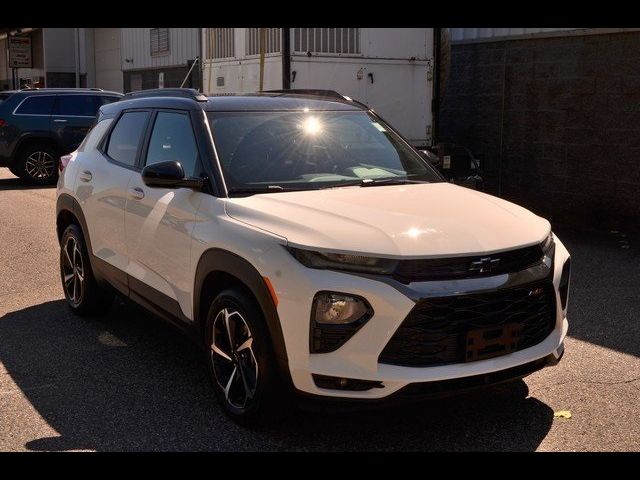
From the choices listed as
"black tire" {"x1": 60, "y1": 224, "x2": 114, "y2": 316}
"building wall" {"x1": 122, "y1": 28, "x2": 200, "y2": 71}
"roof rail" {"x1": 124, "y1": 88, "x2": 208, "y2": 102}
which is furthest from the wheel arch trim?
"building wall" {"x1": 122, "y1": 28, "x2": 200, "y2": 71}

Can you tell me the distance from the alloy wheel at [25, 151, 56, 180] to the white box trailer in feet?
19.4

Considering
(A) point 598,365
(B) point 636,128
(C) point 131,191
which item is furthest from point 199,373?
(B) point 636,128

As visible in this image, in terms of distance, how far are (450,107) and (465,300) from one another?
9.91m

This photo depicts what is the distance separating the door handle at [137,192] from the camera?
5.09 m

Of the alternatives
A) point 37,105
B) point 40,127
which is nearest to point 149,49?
point 37,105

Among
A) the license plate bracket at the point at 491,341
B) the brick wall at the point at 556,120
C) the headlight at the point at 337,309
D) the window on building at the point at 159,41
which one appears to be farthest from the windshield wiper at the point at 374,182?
the window on building at the point at 159,41

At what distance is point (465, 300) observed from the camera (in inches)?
141

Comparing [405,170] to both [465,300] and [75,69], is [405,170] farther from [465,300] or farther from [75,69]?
[75,69]

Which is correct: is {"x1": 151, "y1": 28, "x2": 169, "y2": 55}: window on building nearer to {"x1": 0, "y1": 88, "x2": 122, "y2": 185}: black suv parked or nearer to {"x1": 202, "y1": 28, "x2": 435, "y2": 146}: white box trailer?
{"x1": 0, "y1": 88, "x2": 122, "y2": 185}: black suv parked

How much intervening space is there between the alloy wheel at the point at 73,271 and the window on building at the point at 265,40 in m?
4.58

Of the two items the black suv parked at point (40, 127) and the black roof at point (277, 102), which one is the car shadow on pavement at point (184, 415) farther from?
the black suv parked at point (40, 127)

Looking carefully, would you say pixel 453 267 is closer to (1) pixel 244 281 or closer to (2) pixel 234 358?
(1) pixel 244 281

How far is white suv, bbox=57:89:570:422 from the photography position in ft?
11.7

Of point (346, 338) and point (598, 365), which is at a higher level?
point (346, 338)
